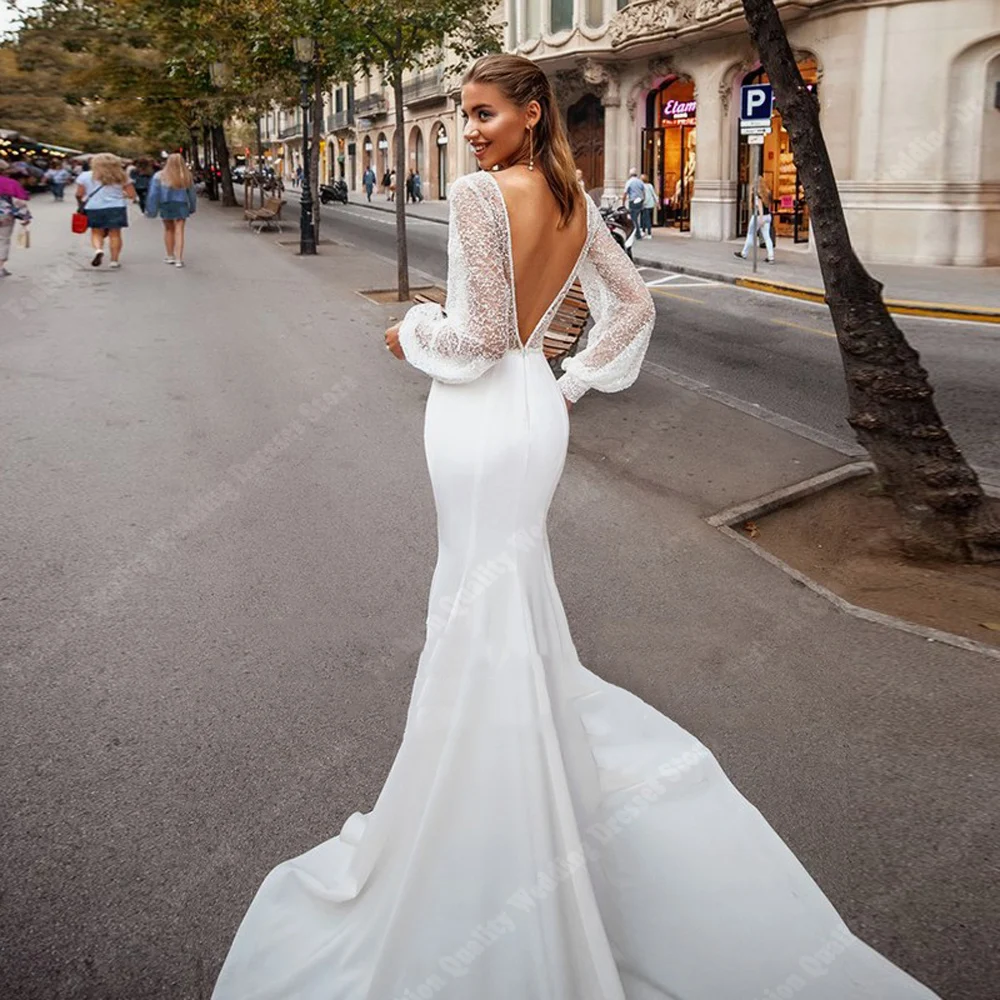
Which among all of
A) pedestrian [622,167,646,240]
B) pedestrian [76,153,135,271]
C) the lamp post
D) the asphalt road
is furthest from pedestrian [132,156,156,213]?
the asphalt road

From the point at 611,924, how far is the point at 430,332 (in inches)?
65.1

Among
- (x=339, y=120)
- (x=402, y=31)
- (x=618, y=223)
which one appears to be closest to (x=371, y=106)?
(x=339, y=120)

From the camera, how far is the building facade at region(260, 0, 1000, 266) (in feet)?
69.0

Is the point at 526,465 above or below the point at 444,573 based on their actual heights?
above

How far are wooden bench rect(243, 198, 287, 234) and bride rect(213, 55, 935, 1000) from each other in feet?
90.6

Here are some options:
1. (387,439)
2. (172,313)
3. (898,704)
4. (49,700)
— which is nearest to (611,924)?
(898,704)

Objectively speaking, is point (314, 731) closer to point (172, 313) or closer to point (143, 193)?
point (172, 313)

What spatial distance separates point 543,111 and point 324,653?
2.69 meters

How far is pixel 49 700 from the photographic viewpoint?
165 inches

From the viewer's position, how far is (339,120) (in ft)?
229

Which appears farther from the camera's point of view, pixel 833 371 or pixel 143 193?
pixel 143 193

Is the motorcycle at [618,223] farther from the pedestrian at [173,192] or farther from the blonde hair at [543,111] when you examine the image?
the blonde hair at [543,111]

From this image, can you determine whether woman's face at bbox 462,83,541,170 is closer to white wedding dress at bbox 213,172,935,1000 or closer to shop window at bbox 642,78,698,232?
white wedding dress at bbox 213,172,935,1000

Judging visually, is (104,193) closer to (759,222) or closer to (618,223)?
(618,223)
